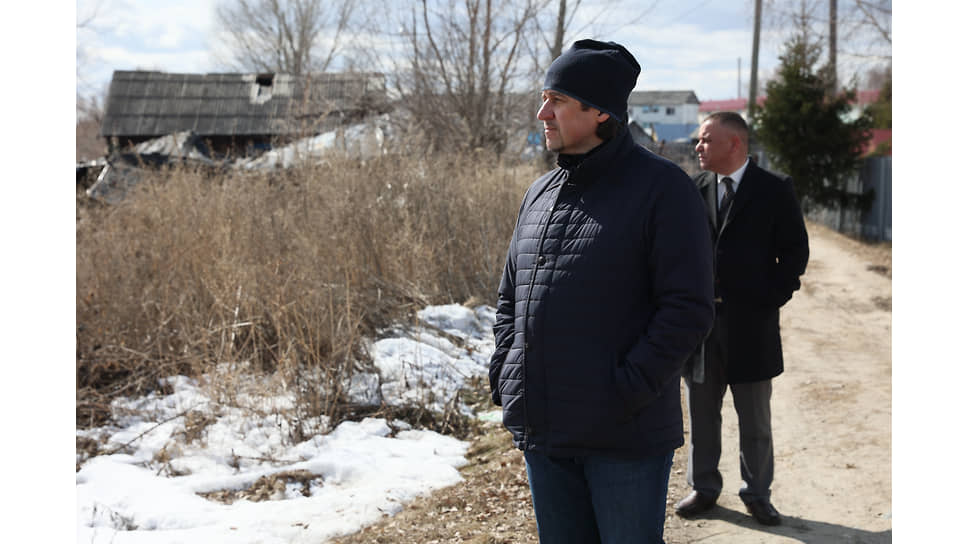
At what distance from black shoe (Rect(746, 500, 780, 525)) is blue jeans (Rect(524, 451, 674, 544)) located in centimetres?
201

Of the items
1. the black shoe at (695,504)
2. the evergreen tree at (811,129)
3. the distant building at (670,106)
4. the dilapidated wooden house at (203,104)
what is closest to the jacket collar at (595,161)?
the black shoe at (695,504)

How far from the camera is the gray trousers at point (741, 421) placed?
435cm

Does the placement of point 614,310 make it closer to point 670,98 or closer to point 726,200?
point 726,200

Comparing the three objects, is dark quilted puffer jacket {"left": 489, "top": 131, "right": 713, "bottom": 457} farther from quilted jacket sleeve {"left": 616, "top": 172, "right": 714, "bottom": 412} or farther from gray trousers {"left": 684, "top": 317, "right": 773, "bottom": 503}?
gray trousers {"left": 684, "top": 317, "right": 773, "bottom": 503}

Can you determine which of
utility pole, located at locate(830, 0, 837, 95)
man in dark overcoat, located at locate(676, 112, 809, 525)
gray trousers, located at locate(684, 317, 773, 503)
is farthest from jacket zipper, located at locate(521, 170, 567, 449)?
utility pole, located at locate(830, 0, 837, 95)

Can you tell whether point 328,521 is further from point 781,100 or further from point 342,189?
point 781,100

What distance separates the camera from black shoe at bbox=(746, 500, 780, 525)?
4352 millimetres

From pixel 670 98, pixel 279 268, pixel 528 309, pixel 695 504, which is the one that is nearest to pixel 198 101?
pixel 279 268

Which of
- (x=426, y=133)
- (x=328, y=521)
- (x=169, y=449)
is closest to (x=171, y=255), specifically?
(x=169, y=449)

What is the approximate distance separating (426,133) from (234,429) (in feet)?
33.0

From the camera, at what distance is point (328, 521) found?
179 inches

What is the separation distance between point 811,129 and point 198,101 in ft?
60.7

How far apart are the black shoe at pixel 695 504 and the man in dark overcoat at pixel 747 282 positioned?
7.9 inches

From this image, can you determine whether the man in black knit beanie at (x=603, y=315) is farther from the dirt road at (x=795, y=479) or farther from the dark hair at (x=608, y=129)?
the dirt road at (x=795, y=479)
